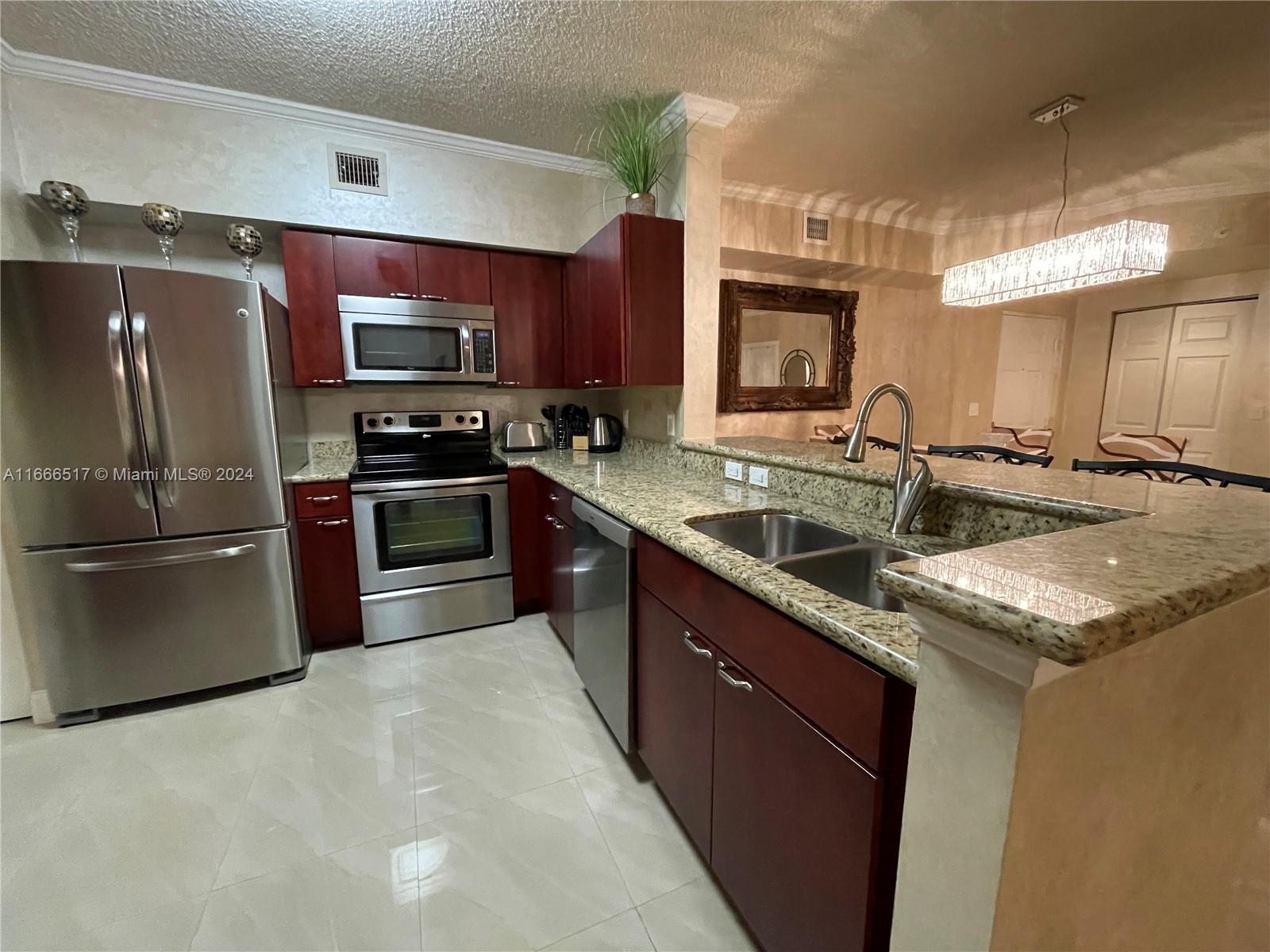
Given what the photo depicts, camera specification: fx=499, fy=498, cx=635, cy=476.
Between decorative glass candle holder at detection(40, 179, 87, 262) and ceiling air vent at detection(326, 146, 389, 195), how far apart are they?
35.0 inches

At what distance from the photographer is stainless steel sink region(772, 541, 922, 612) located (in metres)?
1.20

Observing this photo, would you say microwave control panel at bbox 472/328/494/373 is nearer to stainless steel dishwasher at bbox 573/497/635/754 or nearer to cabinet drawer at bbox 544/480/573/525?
cabinet drawer at bbox 544/480/573/525

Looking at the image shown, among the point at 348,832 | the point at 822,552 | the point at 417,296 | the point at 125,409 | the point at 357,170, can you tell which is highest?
the point at 357,170

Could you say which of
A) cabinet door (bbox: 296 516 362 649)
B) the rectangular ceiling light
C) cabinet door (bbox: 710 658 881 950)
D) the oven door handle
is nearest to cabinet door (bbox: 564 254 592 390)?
the oven door handle

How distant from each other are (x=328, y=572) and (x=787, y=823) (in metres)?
2.26

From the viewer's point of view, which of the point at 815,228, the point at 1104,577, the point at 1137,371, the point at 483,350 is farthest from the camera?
the point at 1137,371

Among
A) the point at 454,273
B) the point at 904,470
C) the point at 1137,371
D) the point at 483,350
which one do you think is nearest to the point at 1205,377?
the point at 1137,371

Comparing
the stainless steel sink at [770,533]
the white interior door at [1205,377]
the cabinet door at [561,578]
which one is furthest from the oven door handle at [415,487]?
the white interior door at [1205,377]

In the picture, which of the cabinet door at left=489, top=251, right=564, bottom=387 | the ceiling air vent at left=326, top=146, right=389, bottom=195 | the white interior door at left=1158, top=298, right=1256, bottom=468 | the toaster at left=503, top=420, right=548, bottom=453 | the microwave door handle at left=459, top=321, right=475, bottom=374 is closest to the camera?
the ceiling air vent at left=326, top=146, right=389, bottom=195

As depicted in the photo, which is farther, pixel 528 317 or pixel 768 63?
pixel 528 317

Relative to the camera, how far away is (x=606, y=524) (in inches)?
63.4

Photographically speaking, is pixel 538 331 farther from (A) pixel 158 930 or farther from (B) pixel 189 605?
(A) pixel 158 930

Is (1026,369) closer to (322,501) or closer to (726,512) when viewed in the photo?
(726,512)

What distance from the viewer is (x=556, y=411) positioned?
10.5ft
